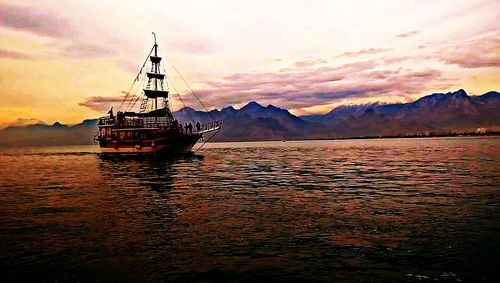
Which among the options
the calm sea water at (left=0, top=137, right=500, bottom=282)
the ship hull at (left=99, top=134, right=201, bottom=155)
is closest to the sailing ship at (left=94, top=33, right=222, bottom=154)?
the ship hull at (left=99, top=134, right=201, bottom=155)

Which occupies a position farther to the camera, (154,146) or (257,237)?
(154,146)

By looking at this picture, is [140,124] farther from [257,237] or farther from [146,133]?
[257,237]

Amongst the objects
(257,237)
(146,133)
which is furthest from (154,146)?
(257,237)

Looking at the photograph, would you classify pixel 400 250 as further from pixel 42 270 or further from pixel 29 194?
pixel 29 194

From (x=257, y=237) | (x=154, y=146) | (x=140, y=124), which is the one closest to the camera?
(x=257, y=237)

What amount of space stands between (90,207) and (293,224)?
13.2 m

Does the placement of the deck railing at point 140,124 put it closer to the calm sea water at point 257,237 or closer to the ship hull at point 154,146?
the ship hull at point 154,146

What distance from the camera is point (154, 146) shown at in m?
84.5

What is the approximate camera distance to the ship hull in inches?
3344

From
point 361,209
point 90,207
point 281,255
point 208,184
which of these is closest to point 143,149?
point 208,184

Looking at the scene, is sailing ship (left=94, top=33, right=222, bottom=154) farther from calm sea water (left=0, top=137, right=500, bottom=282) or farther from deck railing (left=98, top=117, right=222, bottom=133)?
calm sea water (left=0, top=137, right=500, bottom=282)

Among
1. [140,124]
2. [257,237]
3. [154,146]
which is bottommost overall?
[257,237]

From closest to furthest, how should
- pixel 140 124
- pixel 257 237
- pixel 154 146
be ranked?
pixel 257 237, pixel 154 146, pixel 140 124

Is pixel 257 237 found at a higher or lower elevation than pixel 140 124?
lower
